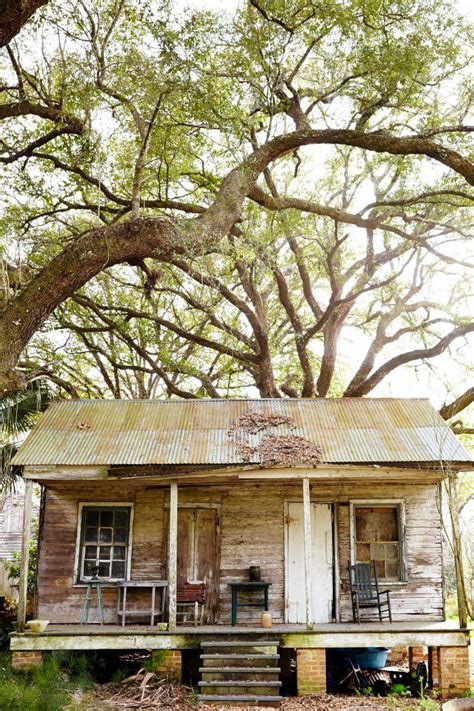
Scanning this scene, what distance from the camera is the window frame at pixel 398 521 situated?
1270 cm

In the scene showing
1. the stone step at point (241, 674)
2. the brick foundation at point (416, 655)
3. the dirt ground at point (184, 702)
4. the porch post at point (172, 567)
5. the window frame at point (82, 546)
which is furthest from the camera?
the window frame at point (82, 546)

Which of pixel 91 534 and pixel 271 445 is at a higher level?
pixel 271 445

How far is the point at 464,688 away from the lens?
10812mm

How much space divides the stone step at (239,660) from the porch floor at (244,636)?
0.42 m

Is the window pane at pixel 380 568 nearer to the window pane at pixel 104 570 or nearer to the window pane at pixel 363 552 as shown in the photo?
the window pane at pixel 363 552

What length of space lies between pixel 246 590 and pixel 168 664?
2.37 m

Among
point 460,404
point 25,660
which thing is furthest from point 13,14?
point 460,404

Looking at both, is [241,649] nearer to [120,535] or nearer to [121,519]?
[120,535]

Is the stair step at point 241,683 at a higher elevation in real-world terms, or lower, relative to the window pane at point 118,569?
lower

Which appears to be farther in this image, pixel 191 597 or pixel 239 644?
pixel 191 597

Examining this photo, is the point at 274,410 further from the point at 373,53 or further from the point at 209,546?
the point at 373,53

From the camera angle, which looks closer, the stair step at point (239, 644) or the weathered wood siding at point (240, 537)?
the stair step at point (239, 644)

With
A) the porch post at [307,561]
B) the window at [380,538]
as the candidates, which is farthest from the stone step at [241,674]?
the window at [380,538]

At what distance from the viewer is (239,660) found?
1025 centimetres
